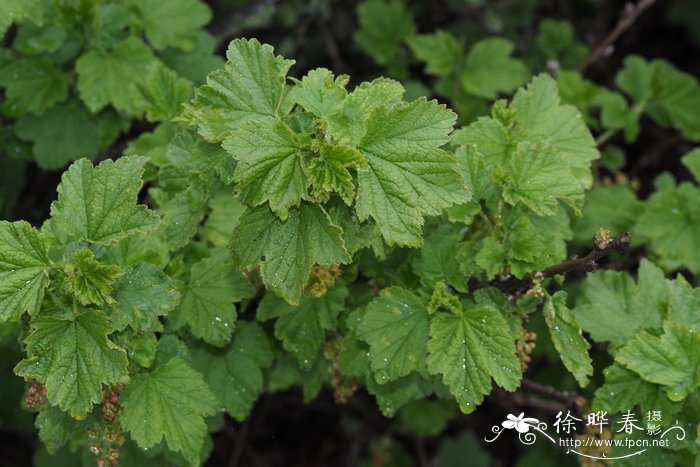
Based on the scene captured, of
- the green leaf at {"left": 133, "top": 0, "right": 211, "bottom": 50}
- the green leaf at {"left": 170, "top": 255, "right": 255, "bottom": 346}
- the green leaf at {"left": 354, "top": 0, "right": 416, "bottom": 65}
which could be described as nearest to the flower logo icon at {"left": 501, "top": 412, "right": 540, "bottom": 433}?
the green leaf at {"left": 170, "top": 255, "right": 255, "bottom": 346}

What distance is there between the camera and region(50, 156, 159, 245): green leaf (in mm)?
2307

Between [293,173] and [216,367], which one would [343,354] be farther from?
[293,173]

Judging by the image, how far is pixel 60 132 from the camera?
11.7ft

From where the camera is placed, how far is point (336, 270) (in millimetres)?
2574

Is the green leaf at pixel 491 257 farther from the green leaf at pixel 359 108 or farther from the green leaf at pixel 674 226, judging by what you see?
the green leaf at pixel 674 226

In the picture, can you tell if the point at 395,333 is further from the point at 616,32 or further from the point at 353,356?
the point at 616,32

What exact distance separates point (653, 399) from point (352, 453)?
2.25 m

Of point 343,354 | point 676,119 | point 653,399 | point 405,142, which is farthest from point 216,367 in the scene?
point 676,119

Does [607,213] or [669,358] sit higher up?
[669,358]

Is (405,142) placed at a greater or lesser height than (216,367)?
greater

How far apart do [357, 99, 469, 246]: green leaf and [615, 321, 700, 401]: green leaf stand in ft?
2.65

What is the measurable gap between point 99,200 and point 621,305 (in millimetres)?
1787

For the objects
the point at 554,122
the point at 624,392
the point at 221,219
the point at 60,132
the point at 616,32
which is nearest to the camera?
the point at 624,392

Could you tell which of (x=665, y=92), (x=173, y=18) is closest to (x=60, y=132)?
(x=173, y=18)
